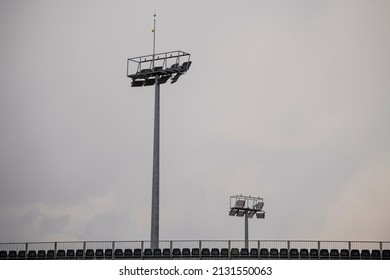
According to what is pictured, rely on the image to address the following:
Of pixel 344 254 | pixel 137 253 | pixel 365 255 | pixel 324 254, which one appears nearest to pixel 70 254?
pixel 137 253

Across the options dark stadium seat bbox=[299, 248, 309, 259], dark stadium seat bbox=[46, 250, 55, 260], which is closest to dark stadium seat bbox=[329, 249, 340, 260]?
dark stadium seat bbox=[299, 248, 309, 259]

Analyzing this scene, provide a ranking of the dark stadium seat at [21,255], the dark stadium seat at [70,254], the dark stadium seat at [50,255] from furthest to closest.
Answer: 1. the dark stadium seat at [21,255]
2. the dark stadium seat at [50,255]
3. the dark stadium seat at [70,254]

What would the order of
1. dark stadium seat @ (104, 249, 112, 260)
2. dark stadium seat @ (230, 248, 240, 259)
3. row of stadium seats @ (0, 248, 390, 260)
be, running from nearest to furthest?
dark stadium seat @ (230, 248, 240, 259) → row of stadium seats @ (0, 248, 390, 260) → dark stadium seat @ (104, 249, 112, 260)

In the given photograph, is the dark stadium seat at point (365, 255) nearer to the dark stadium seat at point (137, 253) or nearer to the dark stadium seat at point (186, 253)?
the dark stadium seat at point (186, 253)

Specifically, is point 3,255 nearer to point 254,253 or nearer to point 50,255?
point 50,255

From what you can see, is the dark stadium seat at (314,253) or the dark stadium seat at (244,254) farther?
the dark stadium seat at (314,253)

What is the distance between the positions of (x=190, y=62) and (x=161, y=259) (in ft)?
55.1

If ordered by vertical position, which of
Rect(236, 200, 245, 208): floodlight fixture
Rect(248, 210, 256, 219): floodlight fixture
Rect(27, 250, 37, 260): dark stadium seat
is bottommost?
Rect(27, 250, 37, 260): dark stadium seat

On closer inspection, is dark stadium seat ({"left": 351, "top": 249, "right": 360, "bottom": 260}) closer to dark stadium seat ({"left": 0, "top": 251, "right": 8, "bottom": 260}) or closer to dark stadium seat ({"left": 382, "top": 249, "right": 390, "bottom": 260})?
dark stadium seat ({"left": 382, "top": 249, "right": 390, "bottom": 260})

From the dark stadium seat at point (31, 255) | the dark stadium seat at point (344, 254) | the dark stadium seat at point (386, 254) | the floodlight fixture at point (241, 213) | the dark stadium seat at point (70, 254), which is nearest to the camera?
the dark stadium seat at point (386, 254)

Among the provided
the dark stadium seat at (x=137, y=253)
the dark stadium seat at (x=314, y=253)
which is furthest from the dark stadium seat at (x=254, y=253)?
the dark stadium seat at (x=137, y=253)
